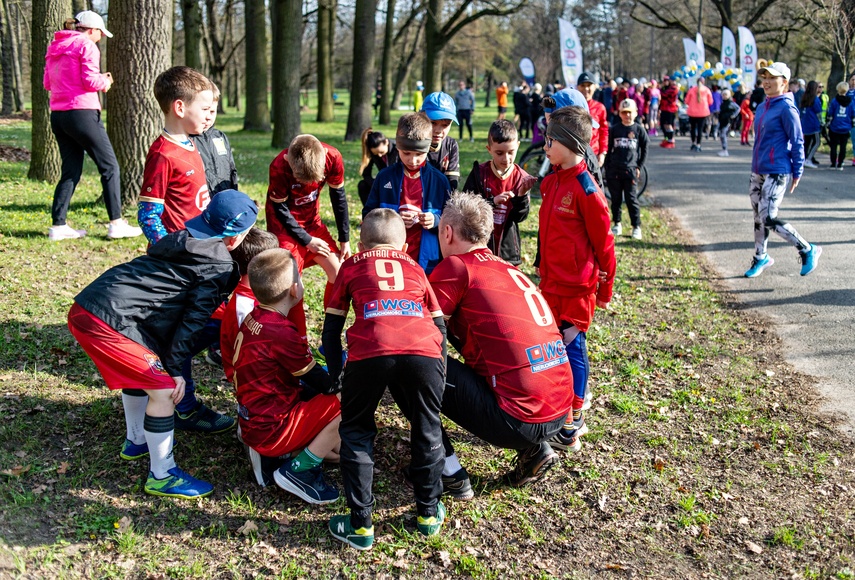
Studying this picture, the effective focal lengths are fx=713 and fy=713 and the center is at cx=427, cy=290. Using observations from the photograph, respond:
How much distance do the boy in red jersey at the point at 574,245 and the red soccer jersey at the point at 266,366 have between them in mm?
1641

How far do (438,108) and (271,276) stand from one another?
223cm

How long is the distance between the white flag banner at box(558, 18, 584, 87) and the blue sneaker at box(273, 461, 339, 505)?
2066cm

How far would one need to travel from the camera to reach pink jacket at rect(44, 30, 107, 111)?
293 inches

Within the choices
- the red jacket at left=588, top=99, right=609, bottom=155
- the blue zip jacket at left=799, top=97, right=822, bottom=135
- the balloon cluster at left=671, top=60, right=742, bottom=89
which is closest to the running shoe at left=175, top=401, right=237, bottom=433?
the red jacket at left=588, top=99, right=609, bottom=155

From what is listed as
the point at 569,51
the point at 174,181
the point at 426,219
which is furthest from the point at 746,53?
the point at 174,181

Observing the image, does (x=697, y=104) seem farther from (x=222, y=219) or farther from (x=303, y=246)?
(x=222, y=219)

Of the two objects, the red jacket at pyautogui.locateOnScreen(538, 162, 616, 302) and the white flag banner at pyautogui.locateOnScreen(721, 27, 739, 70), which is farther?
the white flag banner at pyautogui.locateOnScreen(721, 27, 739, 70)

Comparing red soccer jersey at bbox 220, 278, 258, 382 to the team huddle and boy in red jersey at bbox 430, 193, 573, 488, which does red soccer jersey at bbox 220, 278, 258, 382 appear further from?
boy in red jersey at bbox 430, 193, 573, 488

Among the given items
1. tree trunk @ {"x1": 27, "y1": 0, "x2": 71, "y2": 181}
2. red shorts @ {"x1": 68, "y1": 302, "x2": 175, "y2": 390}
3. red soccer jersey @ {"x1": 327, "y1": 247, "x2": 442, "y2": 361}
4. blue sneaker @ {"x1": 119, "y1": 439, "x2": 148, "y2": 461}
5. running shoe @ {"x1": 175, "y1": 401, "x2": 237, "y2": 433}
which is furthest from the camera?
tree trunk @ {"x1": 27, "y1": 0, "x2": 71, "y2": 181}

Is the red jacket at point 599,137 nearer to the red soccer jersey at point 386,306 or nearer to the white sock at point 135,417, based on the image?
the red soccer jersey at point 386,306

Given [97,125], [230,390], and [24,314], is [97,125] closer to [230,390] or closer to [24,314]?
[24,314]

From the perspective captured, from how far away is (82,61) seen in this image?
24.6 feet

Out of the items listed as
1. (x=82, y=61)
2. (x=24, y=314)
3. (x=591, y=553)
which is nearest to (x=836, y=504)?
(x=591, y=553)

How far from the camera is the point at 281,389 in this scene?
3775 mm
